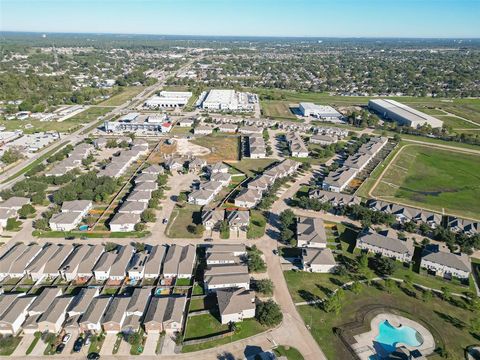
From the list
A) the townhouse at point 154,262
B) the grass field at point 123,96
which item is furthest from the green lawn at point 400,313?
the grass field at point 123,96

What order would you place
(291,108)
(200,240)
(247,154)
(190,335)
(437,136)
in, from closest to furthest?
1. (190,335)
2. (200,240)
3. (247,154)
4. (437,136)
5. (291,108)

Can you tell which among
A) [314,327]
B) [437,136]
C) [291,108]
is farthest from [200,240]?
[291,108]

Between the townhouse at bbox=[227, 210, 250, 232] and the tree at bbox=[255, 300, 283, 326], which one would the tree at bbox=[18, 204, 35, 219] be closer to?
the townhouse at bbox=[227, 210, 250, 232]

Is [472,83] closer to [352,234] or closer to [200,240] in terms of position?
[352,234]

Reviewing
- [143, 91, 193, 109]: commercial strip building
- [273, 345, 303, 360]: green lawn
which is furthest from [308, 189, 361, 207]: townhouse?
[143, 91, 193, 109]: commercial strip building

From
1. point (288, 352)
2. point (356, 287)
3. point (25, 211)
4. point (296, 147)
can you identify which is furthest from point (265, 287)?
point (296, 147)
